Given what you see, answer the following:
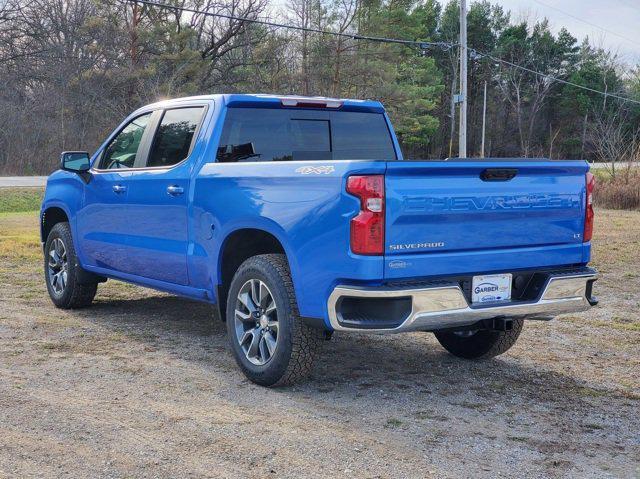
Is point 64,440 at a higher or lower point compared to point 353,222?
lower

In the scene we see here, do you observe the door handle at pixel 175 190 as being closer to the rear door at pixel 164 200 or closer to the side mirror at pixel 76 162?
the rear door at pixel 164 200

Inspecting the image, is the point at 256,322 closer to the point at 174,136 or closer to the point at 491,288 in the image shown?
the point at 491,288

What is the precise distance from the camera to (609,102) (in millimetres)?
69125

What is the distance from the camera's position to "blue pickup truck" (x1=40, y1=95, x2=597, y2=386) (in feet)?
14.1

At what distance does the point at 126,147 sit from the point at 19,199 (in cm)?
1505

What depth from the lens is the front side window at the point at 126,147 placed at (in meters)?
6.59

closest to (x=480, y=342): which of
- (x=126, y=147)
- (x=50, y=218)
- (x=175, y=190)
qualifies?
(x=175, y=190)

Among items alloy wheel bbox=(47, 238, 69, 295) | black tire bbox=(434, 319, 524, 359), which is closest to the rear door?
alloy wheel bbox=(47, 238, 69, 295)

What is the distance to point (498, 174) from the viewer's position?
465 cm

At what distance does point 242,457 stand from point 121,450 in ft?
2.00

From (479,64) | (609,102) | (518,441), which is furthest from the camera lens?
(479,64)

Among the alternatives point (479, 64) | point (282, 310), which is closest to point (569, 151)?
point (479, 64)

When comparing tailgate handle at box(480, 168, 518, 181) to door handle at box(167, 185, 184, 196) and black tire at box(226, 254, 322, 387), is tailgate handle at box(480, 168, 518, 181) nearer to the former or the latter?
black tire at box(226, 254, 322, 387)

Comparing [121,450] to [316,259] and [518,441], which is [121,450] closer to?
[316,259]
